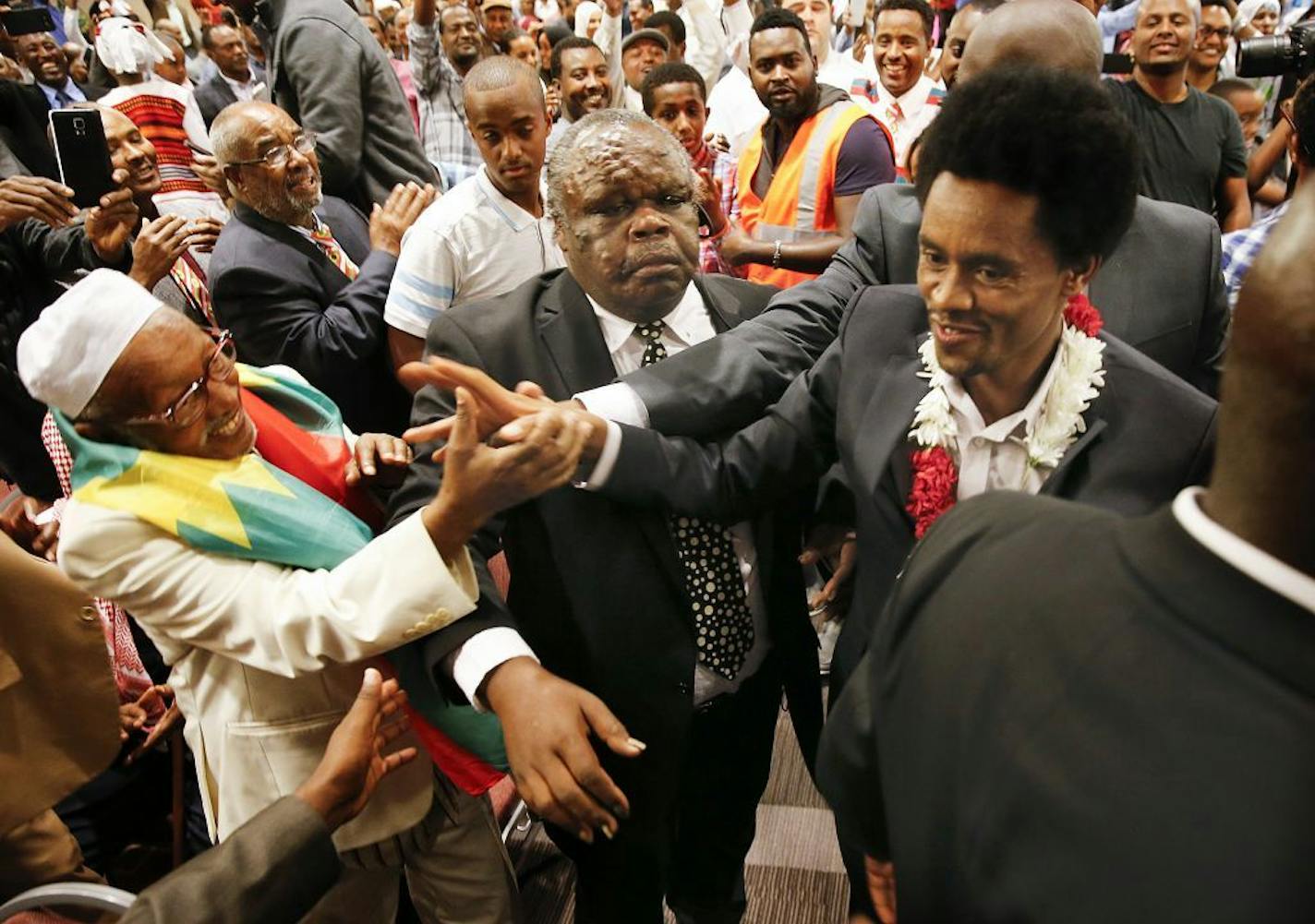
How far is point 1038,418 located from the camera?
4.00 feet

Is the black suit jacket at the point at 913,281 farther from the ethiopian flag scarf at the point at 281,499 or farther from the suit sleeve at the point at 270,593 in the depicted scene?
the ethiopian flag scarf at the point at 281,499

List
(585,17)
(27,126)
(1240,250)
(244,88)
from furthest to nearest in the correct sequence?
1. (585,17)
2. (244,88)
3. (27,126)
4. (1240,250)

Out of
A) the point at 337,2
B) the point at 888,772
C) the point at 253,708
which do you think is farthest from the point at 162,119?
the point at 888,772

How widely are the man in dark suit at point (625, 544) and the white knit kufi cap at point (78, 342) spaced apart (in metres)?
0.45

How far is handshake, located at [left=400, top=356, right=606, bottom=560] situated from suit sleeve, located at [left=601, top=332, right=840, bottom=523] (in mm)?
160

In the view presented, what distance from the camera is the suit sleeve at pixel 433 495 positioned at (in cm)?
142

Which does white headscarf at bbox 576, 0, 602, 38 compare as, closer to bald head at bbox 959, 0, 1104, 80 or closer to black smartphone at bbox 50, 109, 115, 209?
black smartphone at bbox 50, 109, 115, 209

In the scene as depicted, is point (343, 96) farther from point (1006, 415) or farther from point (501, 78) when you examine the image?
point (1006, 415)

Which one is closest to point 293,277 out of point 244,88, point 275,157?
point 275,157

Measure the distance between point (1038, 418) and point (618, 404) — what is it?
0.62 meters

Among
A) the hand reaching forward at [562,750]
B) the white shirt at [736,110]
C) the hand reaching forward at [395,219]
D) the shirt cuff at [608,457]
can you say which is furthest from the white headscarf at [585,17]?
the hand reaching forward at [562,750]

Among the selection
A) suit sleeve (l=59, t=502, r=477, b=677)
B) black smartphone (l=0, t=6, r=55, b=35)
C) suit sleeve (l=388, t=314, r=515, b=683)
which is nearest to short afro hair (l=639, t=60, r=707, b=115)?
suit sleeve (l=388, t=314, r=515, b=683)

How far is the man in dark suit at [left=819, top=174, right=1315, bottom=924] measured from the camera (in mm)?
522

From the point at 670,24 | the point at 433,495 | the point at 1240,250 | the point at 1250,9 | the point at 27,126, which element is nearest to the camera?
the point at 433,495
